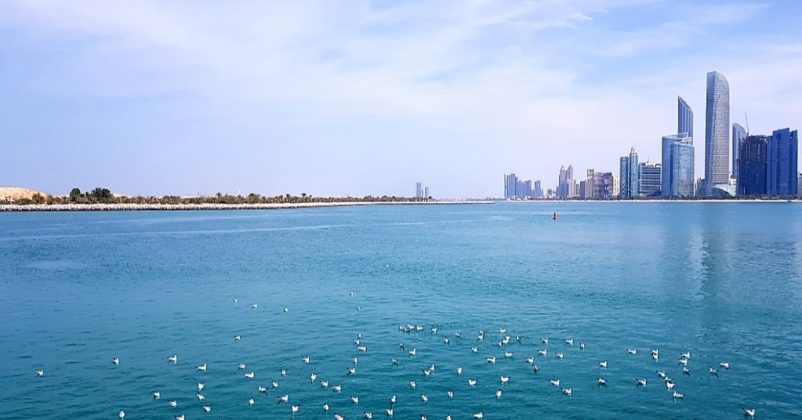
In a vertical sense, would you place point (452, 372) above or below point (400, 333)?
below

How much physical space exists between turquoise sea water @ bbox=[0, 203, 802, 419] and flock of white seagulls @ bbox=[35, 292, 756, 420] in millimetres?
199

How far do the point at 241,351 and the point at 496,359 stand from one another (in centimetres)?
1251

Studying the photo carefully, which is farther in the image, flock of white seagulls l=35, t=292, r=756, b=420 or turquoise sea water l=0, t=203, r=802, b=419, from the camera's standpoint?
turquoise sea water l=0, t=203, r=802, b=419

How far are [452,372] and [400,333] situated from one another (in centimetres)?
696

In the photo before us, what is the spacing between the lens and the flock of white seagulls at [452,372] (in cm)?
2184

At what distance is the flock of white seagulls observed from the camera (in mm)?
21844

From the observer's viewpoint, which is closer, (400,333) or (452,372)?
(452,372)

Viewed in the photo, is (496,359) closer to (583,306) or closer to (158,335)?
(583,306)

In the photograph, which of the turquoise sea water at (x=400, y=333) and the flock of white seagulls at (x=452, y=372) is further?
the turquoise sea water at (x=400, y=333)

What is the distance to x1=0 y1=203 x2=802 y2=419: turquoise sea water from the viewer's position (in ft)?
73.4

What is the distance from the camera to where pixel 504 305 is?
38938 mm

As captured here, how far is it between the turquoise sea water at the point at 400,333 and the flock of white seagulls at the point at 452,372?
199 millimetres

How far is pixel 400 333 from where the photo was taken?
3206 cm

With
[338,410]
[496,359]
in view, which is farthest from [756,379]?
[338,410]
